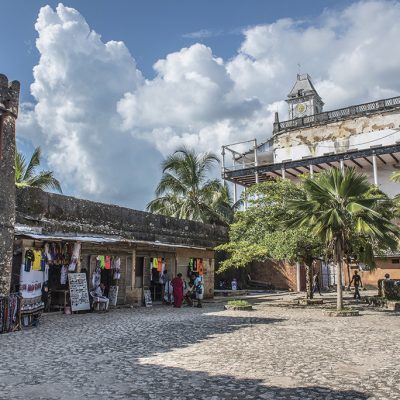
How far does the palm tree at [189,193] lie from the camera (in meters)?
28.8

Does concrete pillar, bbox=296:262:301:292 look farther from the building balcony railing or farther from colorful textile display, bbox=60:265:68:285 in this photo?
colorful textile display, bbox=60:265:68:285

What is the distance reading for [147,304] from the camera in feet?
56.9

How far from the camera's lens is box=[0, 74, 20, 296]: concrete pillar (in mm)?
10782

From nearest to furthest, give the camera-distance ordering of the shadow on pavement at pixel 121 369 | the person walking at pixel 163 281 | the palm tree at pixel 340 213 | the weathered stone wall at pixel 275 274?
the shadow on pavement at pixel 121 369
the palm tree at pixel 340 213
the person walking at pixel 163 281
the weathered stone wall at pixel 275 274

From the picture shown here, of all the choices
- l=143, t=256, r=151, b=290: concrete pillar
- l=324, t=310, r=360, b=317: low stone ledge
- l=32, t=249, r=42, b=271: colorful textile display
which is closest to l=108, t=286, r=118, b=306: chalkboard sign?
l=143, t=256, r=151, b=290: concrete pillar

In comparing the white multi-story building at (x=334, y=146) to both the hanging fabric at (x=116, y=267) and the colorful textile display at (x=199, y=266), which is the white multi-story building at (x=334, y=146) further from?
the hanging fabric at (x=116, y=267)

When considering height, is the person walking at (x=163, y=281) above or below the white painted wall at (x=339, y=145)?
below

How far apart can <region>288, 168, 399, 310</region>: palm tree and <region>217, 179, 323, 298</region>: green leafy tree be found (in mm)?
1500

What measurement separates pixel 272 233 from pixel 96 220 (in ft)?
23.2

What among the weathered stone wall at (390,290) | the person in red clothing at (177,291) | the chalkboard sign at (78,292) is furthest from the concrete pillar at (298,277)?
the chalkboard sign at (78,292)

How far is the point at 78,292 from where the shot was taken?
1412 cm

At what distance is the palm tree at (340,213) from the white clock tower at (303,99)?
44.0 m

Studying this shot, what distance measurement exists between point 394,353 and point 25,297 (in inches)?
355

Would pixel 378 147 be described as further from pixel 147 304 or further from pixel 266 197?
pixel 147 304
